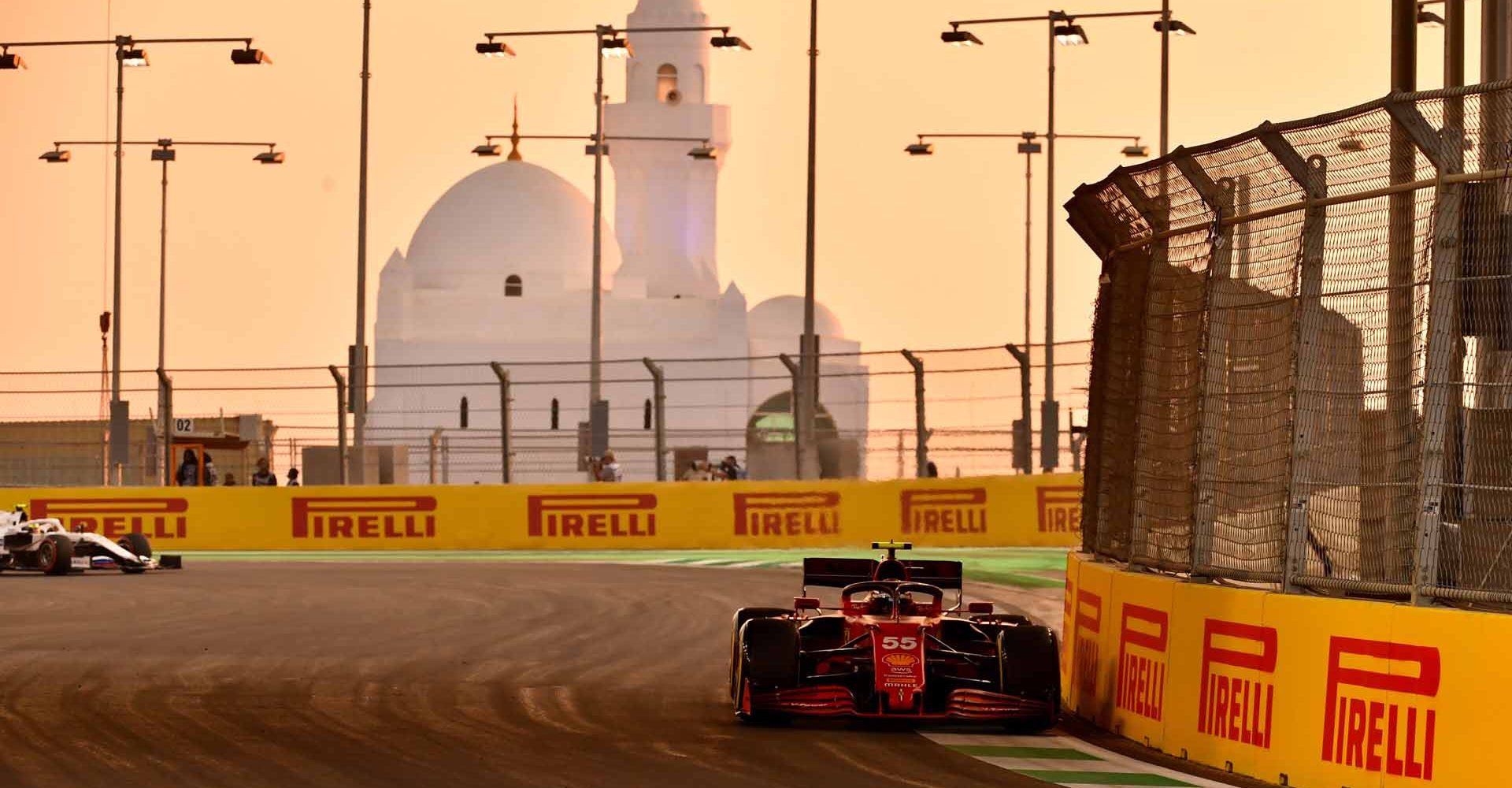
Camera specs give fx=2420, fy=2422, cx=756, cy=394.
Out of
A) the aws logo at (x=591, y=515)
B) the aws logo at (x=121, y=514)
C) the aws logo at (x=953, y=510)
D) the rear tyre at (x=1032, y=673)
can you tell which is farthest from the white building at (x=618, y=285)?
the rear tyre at (x=1032, y=673)

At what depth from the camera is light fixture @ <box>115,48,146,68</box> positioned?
40.4 metres

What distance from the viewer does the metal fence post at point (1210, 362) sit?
12.2 metres

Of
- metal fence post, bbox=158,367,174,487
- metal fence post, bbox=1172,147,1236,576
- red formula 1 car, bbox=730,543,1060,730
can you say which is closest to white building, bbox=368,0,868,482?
metal fence post, bbox=158,367,174,487

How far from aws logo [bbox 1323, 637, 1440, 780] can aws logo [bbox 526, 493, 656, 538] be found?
83.9ft

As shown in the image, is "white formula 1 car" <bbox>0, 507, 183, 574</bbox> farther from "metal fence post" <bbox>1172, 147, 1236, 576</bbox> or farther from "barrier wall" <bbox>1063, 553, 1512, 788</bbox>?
"metal fence post" <bbox>1172, 147, 1236, 576</bbox>

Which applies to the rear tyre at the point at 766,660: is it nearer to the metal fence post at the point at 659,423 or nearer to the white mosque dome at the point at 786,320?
the metal fence post at the point at 659,423

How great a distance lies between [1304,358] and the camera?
11.3 meters

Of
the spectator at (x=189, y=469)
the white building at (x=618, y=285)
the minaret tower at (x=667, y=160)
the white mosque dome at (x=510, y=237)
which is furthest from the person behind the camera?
the white mosque dome at (x=510, y=237)

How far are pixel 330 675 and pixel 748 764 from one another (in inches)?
204

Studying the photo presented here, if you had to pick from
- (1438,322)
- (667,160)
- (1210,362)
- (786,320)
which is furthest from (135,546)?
(786,320)

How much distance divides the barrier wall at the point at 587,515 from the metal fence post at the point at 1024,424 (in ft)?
2.55

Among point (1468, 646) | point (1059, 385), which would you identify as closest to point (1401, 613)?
point (1468, 646)

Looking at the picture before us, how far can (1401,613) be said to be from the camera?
10.3 meters

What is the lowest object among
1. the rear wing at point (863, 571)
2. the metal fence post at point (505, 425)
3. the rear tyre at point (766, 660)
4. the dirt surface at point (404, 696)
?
the dirt surface at point (404, 696)
